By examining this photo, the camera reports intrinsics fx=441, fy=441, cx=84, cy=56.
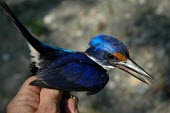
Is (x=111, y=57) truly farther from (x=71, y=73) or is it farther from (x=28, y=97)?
(x=28, y=97)

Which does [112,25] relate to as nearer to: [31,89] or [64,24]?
[64,24]

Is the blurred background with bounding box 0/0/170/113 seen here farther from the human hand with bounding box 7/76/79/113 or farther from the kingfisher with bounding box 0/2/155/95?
the human hand with bounding box 7/76/79/113

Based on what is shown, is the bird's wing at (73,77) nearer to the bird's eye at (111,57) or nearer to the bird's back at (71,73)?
the bird's back at (71,73)

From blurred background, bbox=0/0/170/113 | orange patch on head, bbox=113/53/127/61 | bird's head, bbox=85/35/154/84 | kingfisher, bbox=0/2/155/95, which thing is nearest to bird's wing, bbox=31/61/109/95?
kingfisher, bbox=0/2/155/95

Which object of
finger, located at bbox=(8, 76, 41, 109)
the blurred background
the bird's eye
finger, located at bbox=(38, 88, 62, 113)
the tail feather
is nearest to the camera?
finger, located at bbox=(38, 88, 62, 113)

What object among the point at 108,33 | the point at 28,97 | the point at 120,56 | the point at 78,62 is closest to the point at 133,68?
the point at 120,56

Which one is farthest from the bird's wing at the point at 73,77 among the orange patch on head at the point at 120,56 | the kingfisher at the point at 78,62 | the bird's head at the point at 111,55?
the orange patch on head at the point at 120,56
